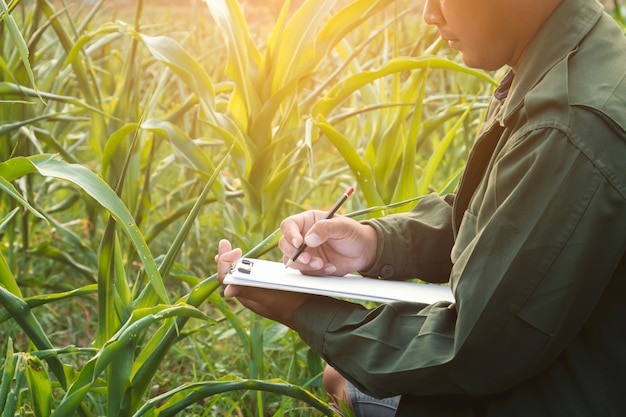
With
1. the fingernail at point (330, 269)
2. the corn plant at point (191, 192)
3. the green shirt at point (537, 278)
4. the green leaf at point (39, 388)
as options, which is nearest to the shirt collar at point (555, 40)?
the green shirt at point (537, 278)

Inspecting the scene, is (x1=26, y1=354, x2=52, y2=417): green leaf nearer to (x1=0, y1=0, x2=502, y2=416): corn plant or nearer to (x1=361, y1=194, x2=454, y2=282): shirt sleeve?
(x1=0, y1=0, x2=502, y2=416): corn plant

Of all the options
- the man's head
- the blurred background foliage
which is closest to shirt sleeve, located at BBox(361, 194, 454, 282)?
the blurred background foliage

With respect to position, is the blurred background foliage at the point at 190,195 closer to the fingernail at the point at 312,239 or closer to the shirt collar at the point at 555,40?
the fingernail at the point at 312,239

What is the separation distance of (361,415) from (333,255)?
0.24m

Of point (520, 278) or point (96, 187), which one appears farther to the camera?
point (96, 187)

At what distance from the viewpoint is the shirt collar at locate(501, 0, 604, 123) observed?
92cm

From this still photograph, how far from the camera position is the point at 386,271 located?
1.26 metres

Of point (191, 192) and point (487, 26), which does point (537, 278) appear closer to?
point (487, 26)

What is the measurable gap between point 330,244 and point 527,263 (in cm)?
43

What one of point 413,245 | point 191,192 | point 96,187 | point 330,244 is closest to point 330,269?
point 330,244

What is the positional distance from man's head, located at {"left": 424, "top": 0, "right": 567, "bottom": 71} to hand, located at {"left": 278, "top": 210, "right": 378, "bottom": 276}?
12.1 inches

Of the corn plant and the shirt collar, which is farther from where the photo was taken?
the corn plant

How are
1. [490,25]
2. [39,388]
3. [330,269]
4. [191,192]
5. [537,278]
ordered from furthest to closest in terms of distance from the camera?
[191,192] → [330,269] → [39,388] → [490,25] → [537,278]

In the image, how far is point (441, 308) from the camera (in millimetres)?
950
